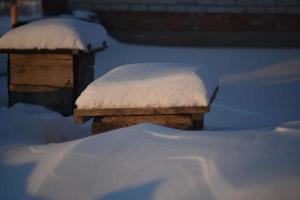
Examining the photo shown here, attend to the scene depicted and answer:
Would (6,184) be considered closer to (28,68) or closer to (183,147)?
(183,147)

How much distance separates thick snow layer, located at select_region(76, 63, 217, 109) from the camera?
3363 millimetres

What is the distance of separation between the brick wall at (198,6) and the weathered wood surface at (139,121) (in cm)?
851

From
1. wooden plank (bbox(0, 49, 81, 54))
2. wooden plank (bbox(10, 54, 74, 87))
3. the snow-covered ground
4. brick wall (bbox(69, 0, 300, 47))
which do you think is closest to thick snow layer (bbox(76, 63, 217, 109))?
the snow-covered ground

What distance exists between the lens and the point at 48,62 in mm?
5105

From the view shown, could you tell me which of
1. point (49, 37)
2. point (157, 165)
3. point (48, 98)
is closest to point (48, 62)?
point (49, 37)

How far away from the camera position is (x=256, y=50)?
36.6 feet

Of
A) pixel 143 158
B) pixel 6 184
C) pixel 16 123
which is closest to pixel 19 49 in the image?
pixel 16 123

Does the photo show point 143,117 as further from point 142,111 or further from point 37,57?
point 37,57

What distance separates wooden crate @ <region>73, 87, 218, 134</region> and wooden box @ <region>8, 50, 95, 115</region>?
1.59 meters

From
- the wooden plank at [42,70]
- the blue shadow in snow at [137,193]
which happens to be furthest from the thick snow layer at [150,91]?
the wooden plank at [42,70]

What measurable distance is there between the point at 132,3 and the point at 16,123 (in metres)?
7.87

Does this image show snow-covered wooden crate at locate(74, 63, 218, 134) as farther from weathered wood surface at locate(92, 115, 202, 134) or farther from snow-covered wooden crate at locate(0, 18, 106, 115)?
snow-covered wooden crate at locate(0, 18, 106, 115)

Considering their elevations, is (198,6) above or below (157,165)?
above

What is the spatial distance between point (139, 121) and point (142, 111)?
14 centimetres
